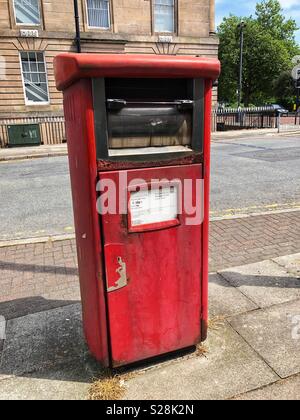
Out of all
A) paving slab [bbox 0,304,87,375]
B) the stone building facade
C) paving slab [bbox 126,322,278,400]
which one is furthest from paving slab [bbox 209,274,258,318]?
the stone building facade

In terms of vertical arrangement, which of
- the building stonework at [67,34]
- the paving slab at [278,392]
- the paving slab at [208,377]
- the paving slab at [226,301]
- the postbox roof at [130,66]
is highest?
the building stonework at [67,34]

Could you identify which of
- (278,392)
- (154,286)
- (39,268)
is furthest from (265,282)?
(39,268)

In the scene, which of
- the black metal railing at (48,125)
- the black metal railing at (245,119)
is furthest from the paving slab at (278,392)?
the black metal railing at (245,119)

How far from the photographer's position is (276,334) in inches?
104

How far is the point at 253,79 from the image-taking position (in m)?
47.2

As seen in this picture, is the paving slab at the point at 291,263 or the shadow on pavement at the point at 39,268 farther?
the shadow on pavement at the point at 39,268

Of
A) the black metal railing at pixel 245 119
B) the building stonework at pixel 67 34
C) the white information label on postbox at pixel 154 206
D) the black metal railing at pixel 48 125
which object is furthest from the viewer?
the black metal railing at pixel 245 119

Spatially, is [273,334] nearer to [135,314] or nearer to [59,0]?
[135,314]

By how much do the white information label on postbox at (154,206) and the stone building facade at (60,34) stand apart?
67.2 ft

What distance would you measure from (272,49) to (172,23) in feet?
85.4

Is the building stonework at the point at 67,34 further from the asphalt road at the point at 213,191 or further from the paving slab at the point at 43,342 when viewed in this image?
the paving slab at the point at 43,342

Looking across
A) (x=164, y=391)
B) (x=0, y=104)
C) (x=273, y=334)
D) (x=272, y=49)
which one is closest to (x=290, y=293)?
(x=273, y=334)

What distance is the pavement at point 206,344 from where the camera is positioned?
219 centimetres

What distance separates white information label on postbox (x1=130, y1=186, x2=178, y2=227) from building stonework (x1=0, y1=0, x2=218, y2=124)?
809 inches
